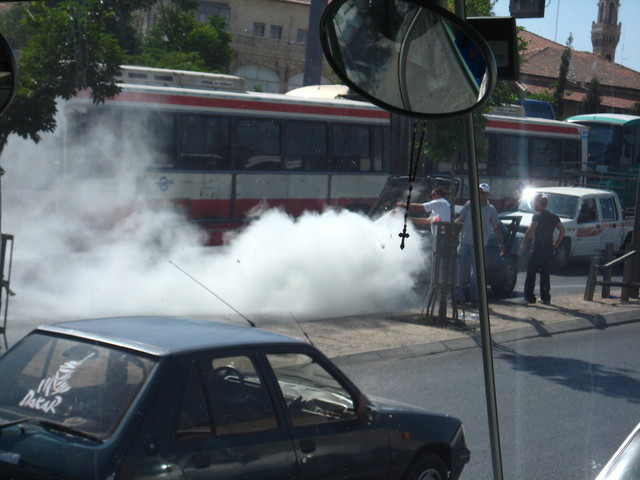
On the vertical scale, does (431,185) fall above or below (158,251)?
above

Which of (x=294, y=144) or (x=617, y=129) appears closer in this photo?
(x=617, y=129)

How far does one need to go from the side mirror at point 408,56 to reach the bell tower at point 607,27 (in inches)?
71.2

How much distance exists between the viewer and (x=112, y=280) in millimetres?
12797

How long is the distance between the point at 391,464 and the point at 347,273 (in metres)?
8.07

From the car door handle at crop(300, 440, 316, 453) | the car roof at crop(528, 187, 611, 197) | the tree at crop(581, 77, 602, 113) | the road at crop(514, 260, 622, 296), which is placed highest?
the tree at crop(581, 77, 602, 113)

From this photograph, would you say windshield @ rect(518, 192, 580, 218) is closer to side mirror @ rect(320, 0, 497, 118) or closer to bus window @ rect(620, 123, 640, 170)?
bus window @ rect(620, 123, 640, 170)

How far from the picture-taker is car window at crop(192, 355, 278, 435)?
410cm

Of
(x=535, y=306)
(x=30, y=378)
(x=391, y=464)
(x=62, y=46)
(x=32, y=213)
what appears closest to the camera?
(x=30, y=378)

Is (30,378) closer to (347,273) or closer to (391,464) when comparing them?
(391,464)

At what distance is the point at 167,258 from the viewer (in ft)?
47.3

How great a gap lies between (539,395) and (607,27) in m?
4.56

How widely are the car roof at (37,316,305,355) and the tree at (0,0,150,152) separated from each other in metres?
5.02

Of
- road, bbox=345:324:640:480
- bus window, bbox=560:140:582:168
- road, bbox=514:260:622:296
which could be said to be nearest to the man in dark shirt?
road, bbox=514:260:622:296

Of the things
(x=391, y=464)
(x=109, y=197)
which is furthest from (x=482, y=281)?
(x=109, y=197)
